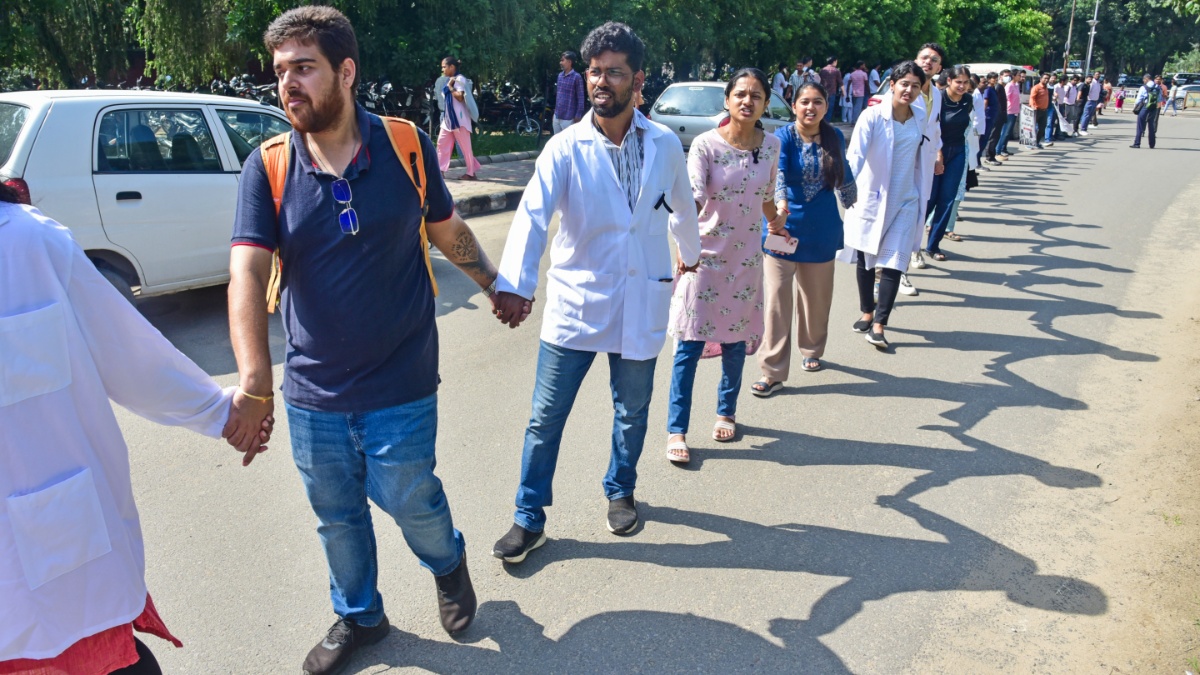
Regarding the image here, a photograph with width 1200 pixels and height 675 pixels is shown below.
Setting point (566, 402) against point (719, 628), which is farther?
point (566, 402)

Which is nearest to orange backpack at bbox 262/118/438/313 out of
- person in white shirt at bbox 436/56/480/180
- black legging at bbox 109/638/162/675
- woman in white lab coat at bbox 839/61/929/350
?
black legging at bbox 109/638/162/675

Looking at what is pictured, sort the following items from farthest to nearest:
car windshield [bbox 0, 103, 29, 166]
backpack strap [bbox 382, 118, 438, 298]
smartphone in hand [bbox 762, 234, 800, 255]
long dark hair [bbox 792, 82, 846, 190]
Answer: car windshield [bbox 0, 103, 29, 166], long dark hair [bbox 792, 82, 846, 190], smartphone in hand [bbox 762, 234, 800, 255], backpack strap [bbox 382, 118, 438, 298]

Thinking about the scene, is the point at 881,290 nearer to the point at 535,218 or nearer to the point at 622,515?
the point at 622,515

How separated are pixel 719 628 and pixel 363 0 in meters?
12.4

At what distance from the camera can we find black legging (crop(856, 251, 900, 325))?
6.25 metres

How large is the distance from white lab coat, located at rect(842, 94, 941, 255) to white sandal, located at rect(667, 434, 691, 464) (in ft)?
7.36

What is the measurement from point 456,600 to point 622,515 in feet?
3.11

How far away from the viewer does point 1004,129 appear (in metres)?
19.0

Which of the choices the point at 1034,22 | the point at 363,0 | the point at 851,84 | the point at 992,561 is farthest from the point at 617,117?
the point at 1034,22

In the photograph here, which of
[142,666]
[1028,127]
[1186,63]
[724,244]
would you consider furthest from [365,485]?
[1186,63]

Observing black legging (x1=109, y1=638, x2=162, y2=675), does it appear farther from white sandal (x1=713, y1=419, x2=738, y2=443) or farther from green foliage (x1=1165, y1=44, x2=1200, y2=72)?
green foliage (x1=1165, y1=44, x2=1200, y2=72)

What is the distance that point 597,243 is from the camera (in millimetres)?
3420

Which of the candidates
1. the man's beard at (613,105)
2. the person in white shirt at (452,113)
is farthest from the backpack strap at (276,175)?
the person in white shirt at (452,113)

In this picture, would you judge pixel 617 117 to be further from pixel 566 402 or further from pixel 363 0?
pixel 363 0
